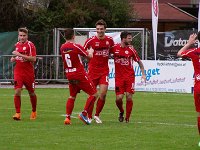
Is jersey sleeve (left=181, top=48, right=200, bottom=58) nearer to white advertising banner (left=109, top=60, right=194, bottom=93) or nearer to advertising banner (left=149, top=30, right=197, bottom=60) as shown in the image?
white advertising banner (left=109, top=60, right=194, bottom=93)

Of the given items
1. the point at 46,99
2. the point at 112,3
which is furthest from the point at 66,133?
the point at 112,3

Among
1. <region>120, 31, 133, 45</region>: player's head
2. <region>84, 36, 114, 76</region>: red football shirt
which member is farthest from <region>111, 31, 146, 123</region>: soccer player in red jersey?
<region>84, 36, 114, 76</region>: red football shirt

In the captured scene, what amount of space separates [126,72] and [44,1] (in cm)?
2646

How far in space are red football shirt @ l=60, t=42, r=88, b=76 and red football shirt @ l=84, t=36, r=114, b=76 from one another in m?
0.78

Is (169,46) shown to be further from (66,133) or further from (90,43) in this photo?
(66,133)

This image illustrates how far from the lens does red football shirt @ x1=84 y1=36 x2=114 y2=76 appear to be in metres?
17.3

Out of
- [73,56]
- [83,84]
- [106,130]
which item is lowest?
[106,130]

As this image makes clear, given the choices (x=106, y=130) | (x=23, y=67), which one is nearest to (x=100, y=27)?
(x=23, y=67)

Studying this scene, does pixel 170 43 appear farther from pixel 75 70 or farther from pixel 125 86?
pixel 75 70

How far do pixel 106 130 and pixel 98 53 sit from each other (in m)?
2.59

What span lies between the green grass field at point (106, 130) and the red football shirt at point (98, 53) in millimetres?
1197

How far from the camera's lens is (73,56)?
53.9 feet

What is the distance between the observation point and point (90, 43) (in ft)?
56.7

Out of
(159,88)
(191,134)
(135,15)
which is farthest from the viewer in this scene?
(135,15)
